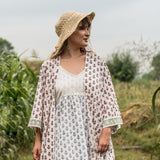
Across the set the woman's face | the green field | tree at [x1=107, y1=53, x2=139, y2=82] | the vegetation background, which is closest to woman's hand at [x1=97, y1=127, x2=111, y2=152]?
the woman's face

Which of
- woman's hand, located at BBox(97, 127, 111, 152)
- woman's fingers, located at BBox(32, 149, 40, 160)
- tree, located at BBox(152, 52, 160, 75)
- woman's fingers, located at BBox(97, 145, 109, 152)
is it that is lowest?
woman's fingers, located at BBox(32, 149, 40, 160)

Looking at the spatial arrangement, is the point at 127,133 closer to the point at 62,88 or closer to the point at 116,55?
the point at 62,88

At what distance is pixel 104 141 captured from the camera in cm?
189

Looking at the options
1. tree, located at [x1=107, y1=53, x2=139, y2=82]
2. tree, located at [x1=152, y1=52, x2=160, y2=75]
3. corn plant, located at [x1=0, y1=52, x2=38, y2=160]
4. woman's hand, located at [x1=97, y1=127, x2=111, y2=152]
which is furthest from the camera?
tree, located at [x1=107, y1=53, x2=139, y2=82]

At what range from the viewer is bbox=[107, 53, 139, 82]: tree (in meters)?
10.3

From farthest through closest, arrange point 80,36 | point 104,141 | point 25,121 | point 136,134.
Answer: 1. point 136,134
2. point 25,121
3. point 80,36
4. point 104,141

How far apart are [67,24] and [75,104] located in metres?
0.49

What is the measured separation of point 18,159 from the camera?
419 cm

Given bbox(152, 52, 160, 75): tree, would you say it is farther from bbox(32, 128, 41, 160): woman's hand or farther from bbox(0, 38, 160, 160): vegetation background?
bbox(32, 128, 41, 160): woman's hand

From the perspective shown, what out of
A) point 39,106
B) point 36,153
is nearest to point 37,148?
point 36,153

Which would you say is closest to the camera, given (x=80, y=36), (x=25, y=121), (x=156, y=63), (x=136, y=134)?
(x=80, y=36)

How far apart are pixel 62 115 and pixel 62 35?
0.50 m

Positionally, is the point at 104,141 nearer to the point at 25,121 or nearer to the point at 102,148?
the point at 102,148

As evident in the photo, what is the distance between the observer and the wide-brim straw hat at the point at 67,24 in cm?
198
